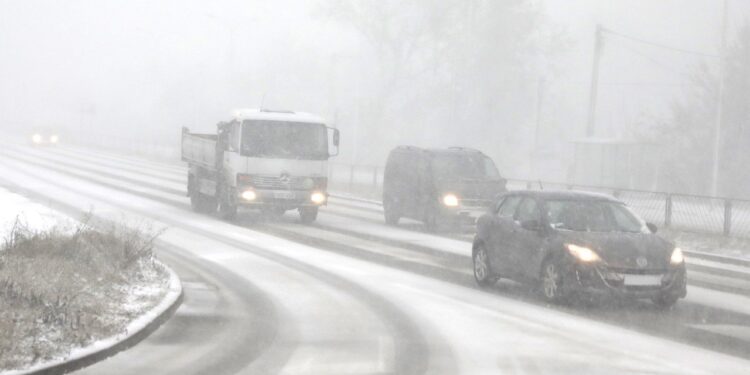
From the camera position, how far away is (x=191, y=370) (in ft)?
31.8

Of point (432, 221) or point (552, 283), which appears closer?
point (552, 283)

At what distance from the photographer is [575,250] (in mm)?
14445

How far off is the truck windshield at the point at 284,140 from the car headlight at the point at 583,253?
1429cm

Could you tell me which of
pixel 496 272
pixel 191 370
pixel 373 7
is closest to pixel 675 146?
pixel 373 7

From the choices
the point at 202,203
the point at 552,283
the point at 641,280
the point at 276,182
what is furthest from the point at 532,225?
the point at 202,203

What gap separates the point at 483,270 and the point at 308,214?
13.0m

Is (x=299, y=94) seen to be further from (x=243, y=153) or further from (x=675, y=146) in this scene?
(x=243, y=153)

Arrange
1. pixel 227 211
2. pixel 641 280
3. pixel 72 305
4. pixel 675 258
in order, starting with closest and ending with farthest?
pixel 72 305 → pixel 641 280 → pixel 675 258 → pixel 227 211

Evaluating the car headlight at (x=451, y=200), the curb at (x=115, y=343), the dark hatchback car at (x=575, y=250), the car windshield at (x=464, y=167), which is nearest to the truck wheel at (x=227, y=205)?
the car windshield at (x=464, y=167)

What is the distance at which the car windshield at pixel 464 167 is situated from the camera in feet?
92.3

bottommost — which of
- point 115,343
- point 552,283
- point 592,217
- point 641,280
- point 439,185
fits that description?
point 115,343

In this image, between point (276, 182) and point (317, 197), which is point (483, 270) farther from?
point (317, 197)

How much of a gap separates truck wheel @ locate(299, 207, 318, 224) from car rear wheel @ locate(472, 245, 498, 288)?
12.4 m

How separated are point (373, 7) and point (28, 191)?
37.0 meters
